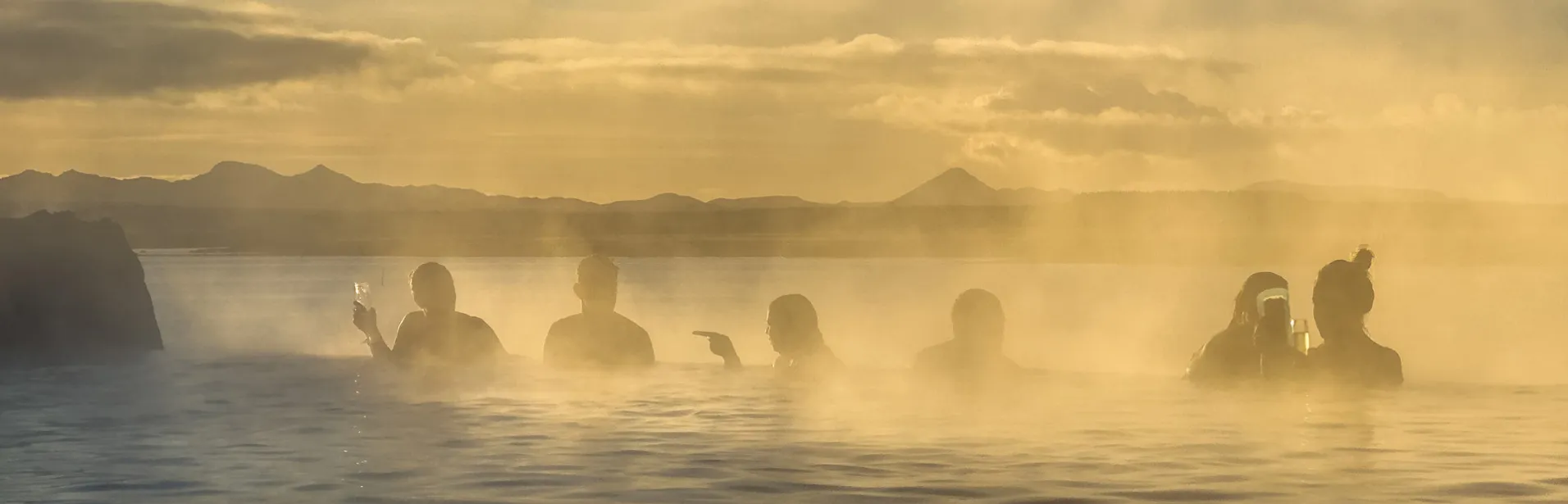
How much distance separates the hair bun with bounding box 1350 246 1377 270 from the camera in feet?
83.1

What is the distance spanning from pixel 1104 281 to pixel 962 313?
155 meters

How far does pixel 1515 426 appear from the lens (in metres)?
22.6

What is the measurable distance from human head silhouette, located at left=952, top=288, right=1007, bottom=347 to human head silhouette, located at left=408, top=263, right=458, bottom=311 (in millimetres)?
8069

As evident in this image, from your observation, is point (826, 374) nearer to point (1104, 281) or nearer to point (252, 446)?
point (252, 446)

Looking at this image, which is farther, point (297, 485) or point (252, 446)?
point (252, 446)

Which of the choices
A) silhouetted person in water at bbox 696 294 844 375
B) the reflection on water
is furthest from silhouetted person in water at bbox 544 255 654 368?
silhouetted person in water at bbox 696 294 844 375


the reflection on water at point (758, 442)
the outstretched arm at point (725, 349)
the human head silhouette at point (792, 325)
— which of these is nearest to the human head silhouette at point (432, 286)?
the reflection on water at point (758, 442)

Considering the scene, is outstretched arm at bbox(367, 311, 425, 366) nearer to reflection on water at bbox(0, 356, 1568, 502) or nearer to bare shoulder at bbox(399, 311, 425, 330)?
bare shoulder at bbox(399, 311, 425, 330)

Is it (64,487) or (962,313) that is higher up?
(962,313)

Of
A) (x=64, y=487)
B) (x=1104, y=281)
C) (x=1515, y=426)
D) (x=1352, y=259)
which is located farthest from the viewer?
(x=1104, y=281)

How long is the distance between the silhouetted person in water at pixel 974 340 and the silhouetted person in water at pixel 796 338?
1.85 meters

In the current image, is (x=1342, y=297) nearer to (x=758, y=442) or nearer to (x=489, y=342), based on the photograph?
(x=758, y=442)

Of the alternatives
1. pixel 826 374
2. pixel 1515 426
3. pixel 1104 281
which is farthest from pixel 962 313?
pixel 1104 281

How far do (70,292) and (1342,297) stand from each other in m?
24.6
